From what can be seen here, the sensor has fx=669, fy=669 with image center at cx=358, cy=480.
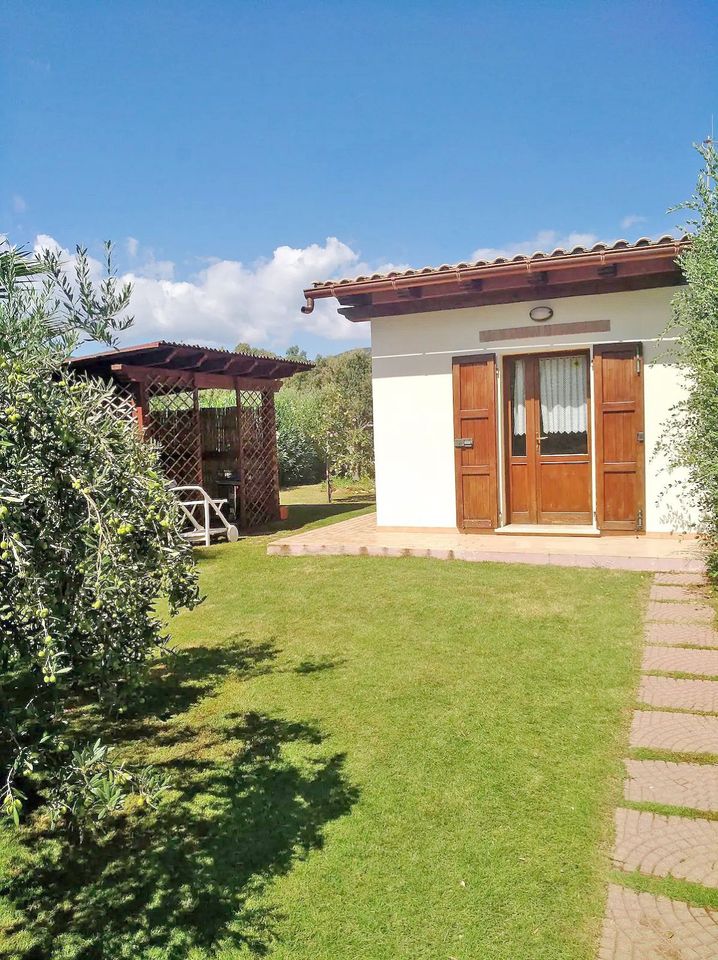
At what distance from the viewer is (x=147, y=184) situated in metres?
12.0

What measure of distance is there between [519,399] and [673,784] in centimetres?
653

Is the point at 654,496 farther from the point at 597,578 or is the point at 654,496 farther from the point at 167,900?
the point at 167,900

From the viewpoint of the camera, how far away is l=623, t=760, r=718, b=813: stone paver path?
2.95 meters

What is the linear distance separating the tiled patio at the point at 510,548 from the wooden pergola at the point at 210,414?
315 centimetres

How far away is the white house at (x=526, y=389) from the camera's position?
26.6 ft

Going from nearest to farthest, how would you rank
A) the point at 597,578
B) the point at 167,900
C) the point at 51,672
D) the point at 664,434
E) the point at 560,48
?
the point at 51,672, the point at 167,900, the point at 597,578, the point at 664,434, the point at 560,48

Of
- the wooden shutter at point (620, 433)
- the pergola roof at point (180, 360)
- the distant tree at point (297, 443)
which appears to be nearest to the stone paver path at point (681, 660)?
the wooden shutter at point (620, 433)

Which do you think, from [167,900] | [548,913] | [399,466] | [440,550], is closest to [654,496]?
[440,550]

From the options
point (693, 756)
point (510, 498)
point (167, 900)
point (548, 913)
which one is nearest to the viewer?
point (548, 913)

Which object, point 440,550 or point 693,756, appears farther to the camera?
point 440,550

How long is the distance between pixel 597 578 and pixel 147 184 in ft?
33.9

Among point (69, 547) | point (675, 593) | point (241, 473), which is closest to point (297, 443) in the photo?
point (241, 473)

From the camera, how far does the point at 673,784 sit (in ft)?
10.1

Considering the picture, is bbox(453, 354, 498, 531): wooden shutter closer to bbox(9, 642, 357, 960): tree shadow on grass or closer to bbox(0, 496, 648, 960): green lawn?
bbox(0, 496, 648, 960): green lawn
